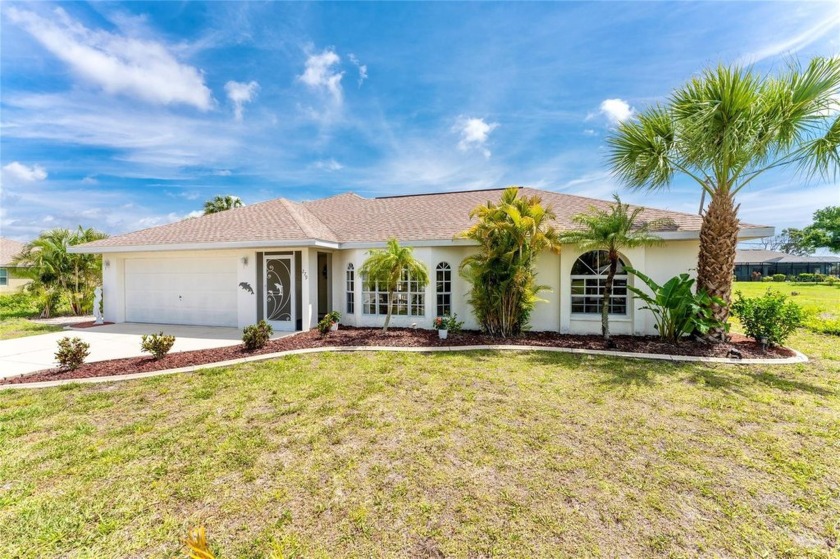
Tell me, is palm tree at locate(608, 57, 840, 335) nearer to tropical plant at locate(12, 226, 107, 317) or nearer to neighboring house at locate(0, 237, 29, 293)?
tropical plant at locate(12, 226, 107, 317)

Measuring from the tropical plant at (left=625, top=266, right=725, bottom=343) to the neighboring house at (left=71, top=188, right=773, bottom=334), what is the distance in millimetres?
1281

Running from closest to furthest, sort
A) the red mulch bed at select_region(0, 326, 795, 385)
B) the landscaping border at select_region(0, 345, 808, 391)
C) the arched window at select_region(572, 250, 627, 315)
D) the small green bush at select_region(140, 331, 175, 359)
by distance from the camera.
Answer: the landscaping border at select_region(0, 345, 808, 391)
the red mulch bed at select_region(0, 326, 795, 385)
the small green bush at select_region(140, 331, 175, 359)
the arched window at select_region(572, 250, 627, 315)

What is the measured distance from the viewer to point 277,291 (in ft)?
43.1

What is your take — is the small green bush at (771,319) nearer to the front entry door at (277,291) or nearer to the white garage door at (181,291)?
the front entry door at (277,291)

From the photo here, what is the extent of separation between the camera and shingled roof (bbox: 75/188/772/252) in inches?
490

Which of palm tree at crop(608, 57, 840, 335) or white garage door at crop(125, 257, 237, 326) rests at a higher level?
palm tree at crop(608, 57, 840, 335)

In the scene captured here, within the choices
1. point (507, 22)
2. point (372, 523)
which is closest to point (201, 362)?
point (372, 523)

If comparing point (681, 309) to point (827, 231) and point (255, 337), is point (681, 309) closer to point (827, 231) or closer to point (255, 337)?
point (255, 337)

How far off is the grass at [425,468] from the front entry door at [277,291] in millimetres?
6136

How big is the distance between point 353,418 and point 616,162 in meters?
11.2

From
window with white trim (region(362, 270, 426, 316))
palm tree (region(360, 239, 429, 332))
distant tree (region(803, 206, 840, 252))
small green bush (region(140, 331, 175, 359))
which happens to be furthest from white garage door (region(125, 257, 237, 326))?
distant tree (region(803, 206, 840, 252))

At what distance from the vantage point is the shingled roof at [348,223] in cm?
1244

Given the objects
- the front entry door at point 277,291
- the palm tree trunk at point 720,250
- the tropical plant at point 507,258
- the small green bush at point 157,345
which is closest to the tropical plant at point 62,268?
the front entry door at point 277,291

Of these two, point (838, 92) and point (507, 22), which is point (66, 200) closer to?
point (507, 22)
